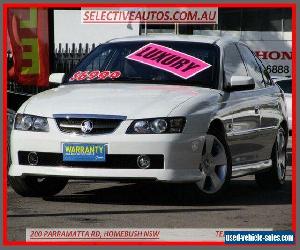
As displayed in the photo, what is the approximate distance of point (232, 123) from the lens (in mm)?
11000

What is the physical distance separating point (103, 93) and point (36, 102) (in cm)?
63

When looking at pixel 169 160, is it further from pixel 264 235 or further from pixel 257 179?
pixel 257 179

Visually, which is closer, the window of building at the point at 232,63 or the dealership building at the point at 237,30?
the window of building at the point at 232,63

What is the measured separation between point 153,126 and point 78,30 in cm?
2053

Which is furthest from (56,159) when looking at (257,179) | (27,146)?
(257,179)

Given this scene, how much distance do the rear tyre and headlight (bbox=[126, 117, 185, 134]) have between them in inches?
109

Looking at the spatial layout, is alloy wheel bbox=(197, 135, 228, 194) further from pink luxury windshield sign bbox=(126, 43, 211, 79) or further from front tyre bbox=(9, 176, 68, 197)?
front tyre bbox=(9, 176, 68, 197)

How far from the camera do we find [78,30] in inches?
1184

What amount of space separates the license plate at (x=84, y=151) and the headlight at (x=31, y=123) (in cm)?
32

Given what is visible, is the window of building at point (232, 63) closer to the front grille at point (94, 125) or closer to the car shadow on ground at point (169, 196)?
the car shadow on ground at point (169, 196)

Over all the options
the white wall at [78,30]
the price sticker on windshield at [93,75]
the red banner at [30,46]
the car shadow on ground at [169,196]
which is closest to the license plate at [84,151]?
the car shadow on ground at [169,196]

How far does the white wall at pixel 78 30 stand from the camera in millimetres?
29938

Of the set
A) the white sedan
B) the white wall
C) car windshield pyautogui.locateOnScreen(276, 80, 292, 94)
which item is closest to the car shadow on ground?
the white sedan

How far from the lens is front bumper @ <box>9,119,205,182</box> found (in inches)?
384
